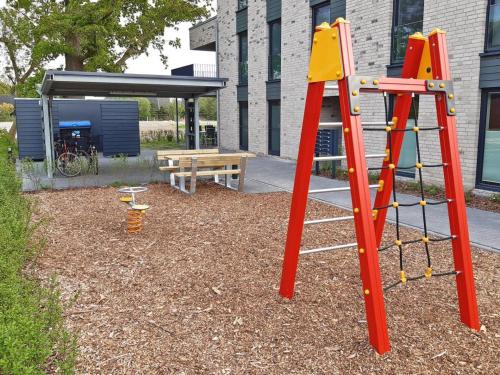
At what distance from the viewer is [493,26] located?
27.6 ft

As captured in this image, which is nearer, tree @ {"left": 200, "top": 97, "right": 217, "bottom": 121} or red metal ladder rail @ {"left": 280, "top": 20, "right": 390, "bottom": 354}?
red metal ladder rail @ {"left": 280, "top": 20, "right": 390, "bottom": 354}

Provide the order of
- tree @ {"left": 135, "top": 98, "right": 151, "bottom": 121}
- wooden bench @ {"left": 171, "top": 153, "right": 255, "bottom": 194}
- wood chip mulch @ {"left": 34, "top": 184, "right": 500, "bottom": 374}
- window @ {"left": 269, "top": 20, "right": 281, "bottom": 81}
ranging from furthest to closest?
tree @ {"left": 135, "top": 98, "right": 151, "bottom": 121}, window @ {"left": 269, "top": 20, "right": 281, "bottom": 81}, wooden bench @ {"left": 171, "top": 153, "right": 255, "bottom": 194}, wood chip mulch @ {"left": 34, "top": 184, "right": 500, "bottom": 374}

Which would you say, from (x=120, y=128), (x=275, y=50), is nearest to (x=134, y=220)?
(x=275, y=50)

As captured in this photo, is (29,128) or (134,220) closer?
(134,220)

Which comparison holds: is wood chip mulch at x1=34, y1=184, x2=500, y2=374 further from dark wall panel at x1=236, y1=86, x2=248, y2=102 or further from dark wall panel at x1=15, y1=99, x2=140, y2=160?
dark wall panel at x1=236, y1=86, x2=248, y2=102

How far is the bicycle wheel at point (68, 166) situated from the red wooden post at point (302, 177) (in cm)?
911

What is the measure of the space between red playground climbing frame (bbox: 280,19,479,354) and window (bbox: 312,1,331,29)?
1041 cm

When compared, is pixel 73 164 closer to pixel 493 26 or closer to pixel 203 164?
pixel 203 164

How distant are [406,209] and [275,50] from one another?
9888mm

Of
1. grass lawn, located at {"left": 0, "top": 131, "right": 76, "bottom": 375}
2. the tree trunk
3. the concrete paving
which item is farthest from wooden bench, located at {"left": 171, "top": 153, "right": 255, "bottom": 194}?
the tree trunk

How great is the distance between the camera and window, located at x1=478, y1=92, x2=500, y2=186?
8477 millimetres

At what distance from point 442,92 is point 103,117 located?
1490cm

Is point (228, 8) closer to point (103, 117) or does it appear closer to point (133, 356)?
point (103, 117)

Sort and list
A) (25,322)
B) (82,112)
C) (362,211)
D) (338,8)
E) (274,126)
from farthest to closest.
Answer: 1. (82,112)
2. (274,126)
3. (338,8)
4. (362,211)
5. (25,322)
